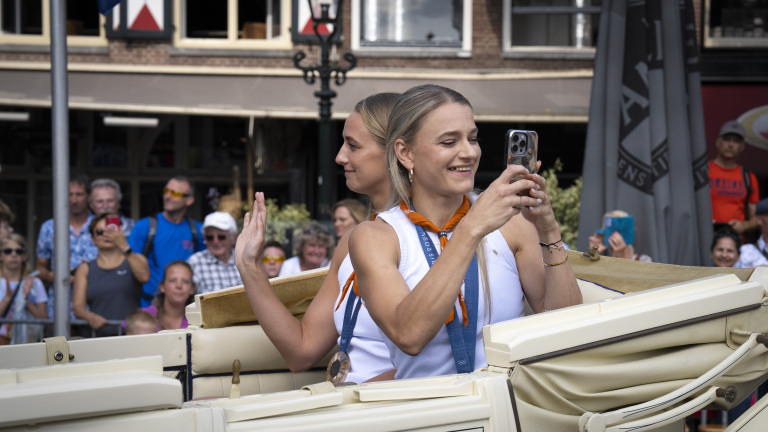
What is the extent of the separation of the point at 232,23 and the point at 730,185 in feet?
28.8

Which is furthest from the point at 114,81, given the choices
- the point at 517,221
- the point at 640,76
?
the point at 517,221

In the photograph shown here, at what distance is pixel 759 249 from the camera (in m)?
6.57

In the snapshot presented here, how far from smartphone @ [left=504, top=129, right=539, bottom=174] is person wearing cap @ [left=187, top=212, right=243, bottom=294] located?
4.33m

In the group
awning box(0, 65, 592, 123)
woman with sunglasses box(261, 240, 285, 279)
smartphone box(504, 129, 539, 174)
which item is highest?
awning box(0, 65, 592, 123)

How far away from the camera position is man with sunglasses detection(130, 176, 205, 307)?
6.83 m

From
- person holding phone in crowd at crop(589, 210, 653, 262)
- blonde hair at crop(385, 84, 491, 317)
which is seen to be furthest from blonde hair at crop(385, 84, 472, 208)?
person holding phone in crowd at crop(589, 210, 653, 262)

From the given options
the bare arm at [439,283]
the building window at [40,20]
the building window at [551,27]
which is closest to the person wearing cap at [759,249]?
the bare arm at [439,283]

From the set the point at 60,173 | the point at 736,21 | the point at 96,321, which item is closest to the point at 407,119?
the point at 60,173

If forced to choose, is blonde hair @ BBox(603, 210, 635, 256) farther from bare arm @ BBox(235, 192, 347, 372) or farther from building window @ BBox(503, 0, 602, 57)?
building window @ BBox(503, 0, 602, 57)

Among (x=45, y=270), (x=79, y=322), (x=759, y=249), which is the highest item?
(x=759, y=249)

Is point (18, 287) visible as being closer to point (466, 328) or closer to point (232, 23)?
point (466, 328)

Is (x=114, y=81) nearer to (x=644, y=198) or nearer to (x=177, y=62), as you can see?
(x=177, y=62)

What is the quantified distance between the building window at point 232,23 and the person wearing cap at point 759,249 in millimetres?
8847

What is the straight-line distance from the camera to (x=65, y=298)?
3529mm
